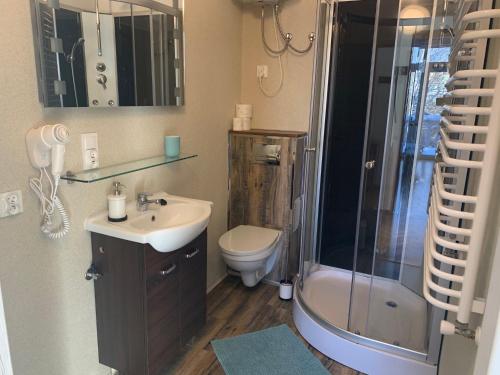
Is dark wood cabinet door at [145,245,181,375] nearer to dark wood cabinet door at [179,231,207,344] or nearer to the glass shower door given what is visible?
dark wood cabinet door at [179,231,207,344]

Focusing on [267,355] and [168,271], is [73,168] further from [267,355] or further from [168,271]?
[267,355]

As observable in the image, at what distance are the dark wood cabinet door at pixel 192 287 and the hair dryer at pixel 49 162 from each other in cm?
62

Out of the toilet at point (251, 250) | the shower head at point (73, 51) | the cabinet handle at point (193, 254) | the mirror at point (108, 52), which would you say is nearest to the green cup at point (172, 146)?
the mirror at point (108, 52)

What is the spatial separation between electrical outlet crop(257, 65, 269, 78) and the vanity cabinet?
5.12 ft

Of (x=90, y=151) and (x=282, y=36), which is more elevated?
(x=282, y=36)

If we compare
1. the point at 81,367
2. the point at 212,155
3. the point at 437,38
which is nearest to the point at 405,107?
the point at 437,38

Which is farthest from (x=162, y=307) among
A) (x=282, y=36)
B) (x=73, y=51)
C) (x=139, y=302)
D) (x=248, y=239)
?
(x=282, y=36)

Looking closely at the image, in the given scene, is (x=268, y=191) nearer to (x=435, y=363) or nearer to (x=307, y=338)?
(x=307, y=338)

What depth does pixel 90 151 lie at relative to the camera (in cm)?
173

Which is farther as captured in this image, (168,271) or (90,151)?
(168,271)

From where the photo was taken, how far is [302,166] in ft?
9.54

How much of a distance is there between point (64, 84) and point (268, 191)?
1.71m

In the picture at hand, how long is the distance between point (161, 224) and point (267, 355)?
102 centimetres

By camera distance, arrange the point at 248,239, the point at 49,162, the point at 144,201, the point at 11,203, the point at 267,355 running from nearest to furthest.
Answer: the point at 11,203, the point at 49,162, the point at 144,201, the point at 267,355, the point at 248,239
